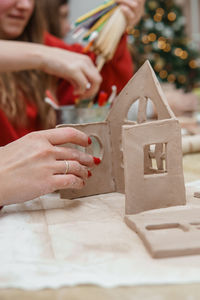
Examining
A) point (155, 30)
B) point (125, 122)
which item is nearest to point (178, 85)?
point (155, 30)

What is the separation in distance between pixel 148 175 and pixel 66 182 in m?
0.14

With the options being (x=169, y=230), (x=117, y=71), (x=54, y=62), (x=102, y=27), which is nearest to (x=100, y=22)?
(x=102, y=27)

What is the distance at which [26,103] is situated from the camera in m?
1.51

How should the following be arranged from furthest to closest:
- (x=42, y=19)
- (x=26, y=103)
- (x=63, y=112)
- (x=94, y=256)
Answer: (x=42, y=19) < (x=26, y=103) < (x=63, y=112) < (x=94, y=256)

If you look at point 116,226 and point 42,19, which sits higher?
point 42,19

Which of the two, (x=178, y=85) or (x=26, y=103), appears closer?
(x=26, y=103)

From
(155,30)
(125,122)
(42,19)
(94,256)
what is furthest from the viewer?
(155,30)

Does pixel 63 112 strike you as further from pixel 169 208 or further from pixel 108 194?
pixel 169 208

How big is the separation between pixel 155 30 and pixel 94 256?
3.50 metres

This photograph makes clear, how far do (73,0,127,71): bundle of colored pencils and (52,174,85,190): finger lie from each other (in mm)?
662

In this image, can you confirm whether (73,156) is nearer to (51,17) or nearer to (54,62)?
(54,62)

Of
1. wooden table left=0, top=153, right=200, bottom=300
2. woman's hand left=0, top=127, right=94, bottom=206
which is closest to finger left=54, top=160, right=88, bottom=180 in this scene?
woman's hand left=0, top=127, right=94, bottom=206

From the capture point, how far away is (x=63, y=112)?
1.06 meters

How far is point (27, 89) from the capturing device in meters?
1.55
